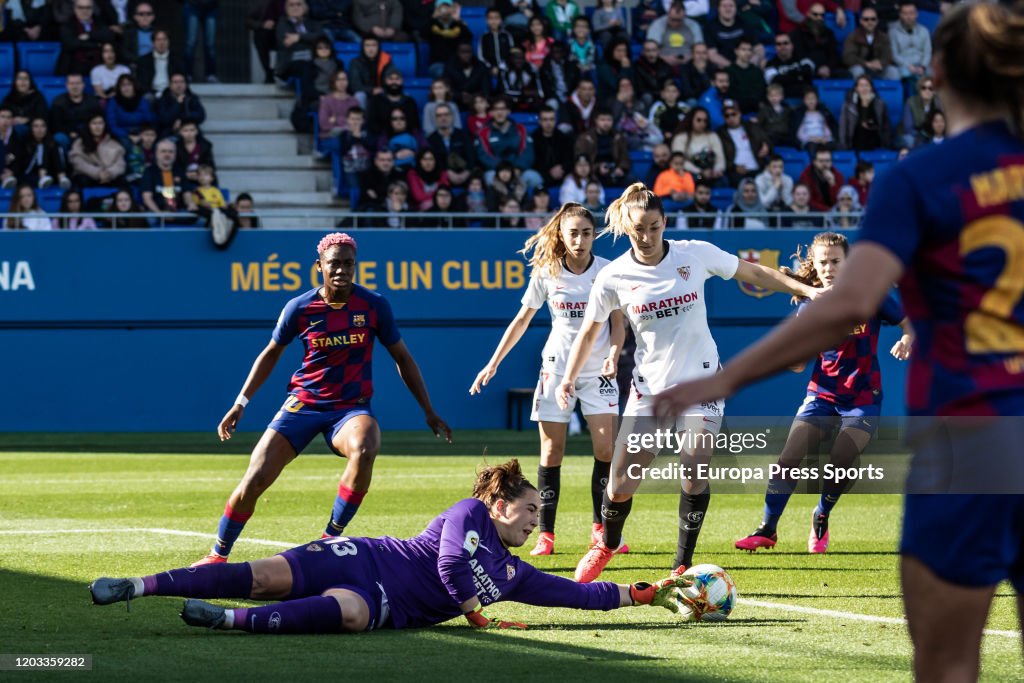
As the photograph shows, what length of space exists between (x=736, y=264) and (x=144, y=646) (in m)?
4.23

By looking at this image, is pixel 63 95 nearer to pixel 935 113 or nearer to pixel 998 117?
pixel 935 113

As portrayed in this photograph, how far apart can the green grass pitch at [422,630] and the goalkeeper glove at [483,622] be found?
7 centimetres

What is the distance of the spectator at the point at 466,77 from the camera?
23141 mm

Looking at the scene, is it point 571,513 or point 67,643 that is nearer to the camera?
point 67,643

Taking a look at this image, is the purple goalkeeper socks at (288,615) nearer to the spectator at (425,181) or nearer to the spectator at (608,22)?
the spectator at (425,181)

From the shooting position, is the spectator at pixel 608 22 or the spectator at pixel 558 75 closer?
the spectator at pixel 558 75

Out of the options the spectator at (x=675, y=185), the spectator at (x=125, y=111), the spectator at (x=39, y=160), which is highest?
the spectator at (x=125, y=111)

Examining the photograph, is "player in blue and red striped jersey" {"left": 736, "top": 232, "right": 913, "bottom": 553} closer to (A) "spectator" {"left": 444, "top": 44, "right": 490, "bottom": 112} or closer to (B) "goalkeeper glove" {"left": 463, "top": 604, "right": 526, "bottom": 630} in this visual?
(B) "goalkeeper glove" {"left": 463, "top": 604, "right": 526, "bottom": 630}

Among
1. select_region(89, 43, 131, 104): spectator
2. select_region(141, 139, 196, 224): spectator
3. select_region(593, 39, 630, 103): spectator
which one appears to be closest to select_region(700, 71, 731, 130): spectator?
select_region(593, 39, 630, 103): spectator

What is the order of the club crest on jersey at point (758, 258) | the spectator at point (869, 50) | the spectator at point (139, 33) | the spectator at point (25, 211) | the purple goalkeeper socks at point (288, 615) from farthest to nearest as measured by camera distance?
the spectator at point (869, 50), the spectator at point (139, 33), the club crest on jersey at point (758, 258), the spectator at point (25, 211), the purple goalkeeper socks at point (288, 615)

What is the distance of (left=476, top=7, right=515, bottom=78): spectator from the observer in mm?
23578

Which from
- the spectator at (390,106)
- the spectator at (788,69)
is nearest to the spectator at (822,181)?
the spectator at (788,69)

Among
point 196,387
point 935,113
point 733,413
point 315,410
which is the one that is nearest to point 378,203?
point 196,387

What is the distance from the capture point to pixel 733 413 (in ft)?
70.8
